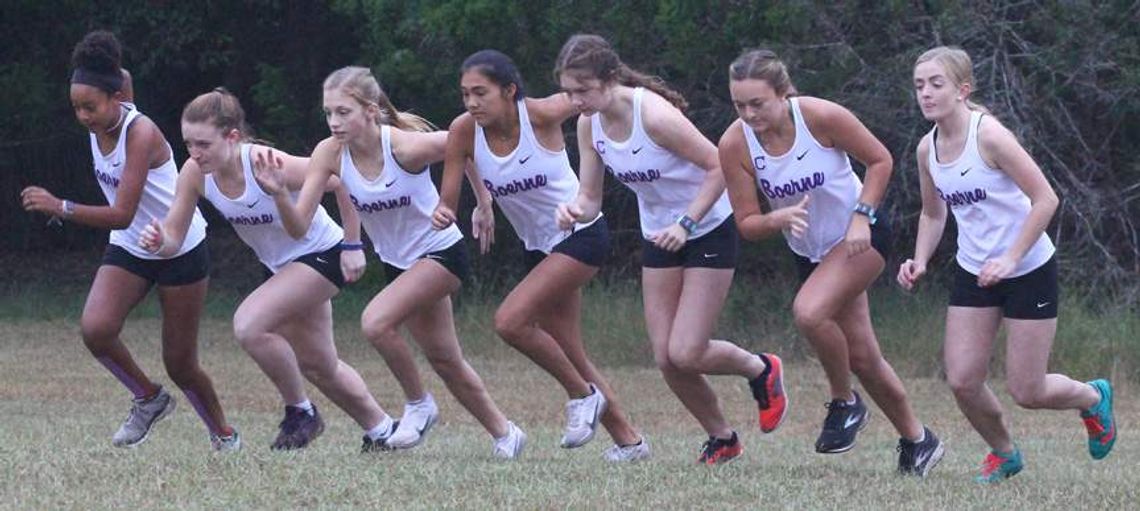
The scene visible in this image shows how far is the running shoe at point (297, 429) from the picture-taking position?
886cm

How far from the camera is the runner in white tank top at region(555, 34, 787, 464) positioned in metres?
8.02

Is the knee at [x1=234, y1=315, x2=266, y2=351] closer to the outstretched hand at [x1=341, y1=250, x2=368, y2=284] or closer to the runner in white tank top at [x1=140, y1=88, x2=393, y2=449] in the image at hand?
the runner in white tank top at [x1=140, y1=88, x2=393, y2=449]

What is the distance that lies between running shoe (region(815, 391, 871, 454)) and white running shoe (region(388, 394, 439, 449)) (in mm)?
2008

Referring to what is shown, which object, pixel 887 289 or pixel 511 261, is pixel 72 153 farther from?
pixel 887 289

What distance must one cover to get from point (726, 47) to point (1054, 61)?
3.16 metres

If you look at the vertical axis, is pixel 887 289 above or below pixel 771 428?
below

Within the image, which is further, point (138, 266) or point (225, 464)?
point (138, 266)

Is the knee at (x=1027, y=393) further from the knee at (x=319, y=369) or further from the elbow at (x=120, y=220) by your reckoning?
the elbow at (x=120, y=220)

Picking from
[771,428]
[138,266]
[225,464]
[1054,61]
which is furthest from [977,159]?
[1054,61]

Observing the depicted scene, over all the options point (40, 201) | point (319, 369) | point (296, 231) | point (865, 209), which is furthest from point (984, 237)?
point (40, 201)

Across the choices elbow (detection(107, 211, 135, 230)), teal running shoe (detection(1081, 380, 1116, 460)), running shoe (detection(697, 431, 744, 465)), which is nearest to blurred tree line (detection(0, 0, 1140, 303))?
running shoe (detection(697, 431, 744, 465))

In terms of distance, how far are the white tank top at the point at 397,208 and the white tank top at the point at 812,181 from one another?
1595 millimetres

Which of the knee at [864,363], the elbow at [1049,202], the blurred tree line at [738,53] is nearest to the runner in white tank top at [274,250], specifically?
the knee at [864,363]

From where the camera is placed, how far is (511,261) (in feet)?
71.7
